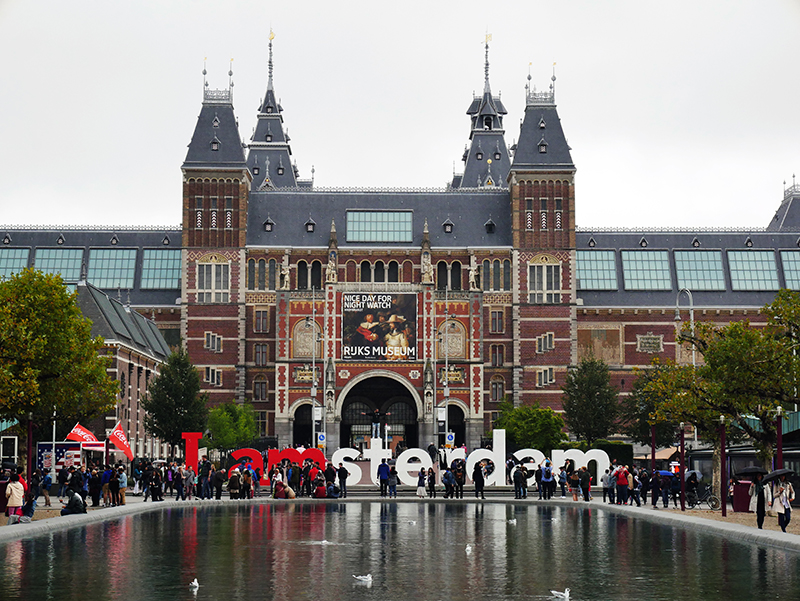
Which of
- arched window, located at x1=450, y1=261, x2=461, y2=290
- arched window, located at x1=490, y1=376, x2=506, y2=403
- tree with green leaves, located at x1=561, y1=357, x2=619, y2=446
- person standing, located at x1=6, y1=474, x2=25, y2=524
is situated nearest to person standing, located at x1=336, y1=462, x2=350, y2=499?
person standing, located at x1=6, y1=474, x2=25, y2=524

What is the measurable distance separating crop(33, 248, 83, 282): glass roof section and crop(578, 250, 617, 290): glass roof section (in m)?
39.5

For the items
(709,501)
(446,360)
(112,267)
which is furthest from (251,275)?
(709,501)

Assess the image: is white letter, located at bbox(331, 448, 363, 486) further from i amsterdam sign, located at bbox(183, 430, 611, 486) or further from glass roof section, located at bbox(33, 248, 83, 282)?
glass roof section, located at bbox(33, 248, 83, 282)

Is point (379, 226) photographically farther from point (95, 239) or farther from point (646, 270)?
point (95, 239)

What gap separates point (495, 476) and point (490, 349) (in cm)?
3229

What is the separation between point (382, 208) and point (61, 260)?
25.7 metres

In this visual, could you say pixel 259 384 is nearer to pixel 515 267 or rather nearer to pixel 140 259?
pixel 140 259

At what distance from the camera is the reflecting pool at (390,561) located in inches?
602

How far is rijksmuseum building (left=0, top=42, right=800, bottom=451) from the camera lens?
259 feet

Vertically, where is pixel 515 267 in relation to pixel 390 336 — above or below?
above

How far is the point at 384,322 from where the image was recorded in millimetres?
79125

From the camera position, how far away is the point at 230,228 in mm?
83500

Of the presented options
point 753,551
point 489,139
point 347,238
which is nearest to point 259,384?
point 347,238

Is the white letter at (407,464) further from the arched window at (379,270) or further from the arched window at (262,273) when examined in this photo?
the arched window at (379,270)
